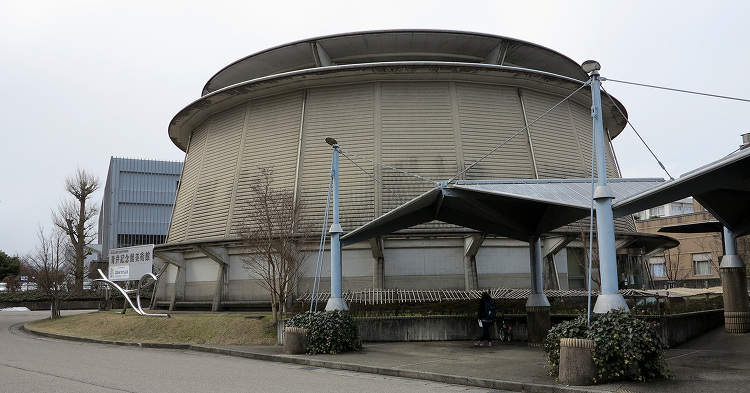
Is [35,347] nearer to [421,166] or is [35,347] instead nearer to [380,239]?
[380,239]

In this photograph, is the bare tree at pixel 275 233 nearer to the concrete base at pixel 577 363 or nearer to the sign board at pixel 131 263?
the sign board at pixel 131 263

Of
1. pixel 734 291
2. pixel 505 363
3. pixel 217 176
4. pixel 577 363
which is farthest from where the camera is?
pixel 217 176

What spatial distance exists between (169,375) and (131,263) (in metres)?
16.3

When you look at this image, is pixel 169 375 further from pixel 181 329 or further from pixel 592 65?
pixel 592 65

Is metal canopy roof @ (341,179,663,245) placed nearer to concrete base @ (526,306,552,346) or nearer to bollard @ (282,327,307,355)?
concrete base @ (526,306,552,346)

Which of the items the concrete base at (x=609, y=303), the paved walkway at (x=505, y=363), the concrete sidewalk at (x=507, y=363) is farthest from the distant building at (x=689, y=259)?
the concrete base at (x=609, y=303)

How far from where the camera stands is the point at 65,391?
30.1 ft

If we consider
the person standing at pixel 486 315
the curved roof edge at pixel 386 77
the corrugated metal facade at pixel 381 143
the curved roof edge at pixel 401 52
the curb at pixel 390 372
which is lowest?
the curb at pixel 390 372

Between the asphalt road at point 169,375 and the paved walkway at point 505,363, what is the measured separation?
1.23 ft

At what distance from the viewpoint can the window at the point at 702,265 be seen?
2431 inches

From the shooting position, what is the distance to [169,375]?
11.3 meters

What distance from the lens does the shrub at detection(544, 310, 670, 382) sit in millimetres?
9016

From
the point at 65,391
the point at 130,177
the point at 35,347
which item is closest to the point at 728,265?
the point at 65,391

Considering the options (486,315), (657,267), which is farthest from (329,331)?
(657,267)
